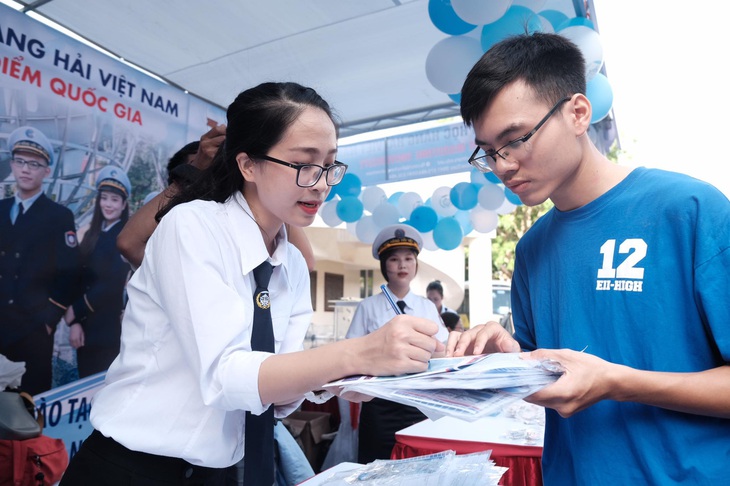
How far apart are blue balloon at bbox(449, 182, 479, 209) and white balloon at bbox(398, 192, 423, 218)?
0.70 meters

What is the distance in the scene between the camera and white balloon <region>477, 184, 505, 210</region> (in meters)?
5.64

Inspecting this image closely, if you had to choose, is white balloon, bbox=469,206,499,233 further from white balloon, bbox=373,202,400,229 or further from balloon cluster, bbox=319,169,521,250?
white balloon, bbox=373,202,400,229

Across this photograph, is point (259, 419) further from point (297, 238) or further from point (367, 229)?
point (367, 229)

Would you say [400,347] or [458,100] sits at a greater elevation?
[458,100]

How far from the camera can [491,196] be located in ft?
18.6

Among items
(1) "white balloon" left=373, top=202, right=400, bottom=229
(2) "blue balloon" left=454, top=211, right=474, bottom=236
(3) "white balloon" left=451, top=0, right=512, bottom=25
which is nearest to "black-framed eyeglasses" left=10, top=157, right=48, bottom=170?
(3) "white balloon" left=451, top=0, right=512, bottom=25

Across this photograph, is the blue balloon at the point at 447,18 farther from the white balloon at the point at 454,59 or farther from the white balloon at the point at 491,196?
the white balloon at the point at 491,196

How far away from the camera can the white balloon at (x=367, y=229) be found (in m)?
6.22

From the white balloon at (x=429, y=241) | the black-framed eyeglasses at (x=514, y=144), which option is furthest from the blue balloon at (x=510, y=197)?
the black-framed eyeglasses at (x=514, y=144)

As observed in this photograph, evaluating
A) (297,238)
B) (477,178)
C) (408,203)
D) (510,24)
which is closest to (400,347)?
(297,238)

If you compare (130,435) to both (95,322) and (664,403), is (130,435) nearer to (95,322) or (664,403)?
(664,403)

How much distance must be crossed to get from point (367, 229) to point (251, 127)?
5020 mm

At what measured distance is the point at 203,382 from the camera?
908mm

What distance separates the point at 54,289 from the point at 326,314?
1259 cm
